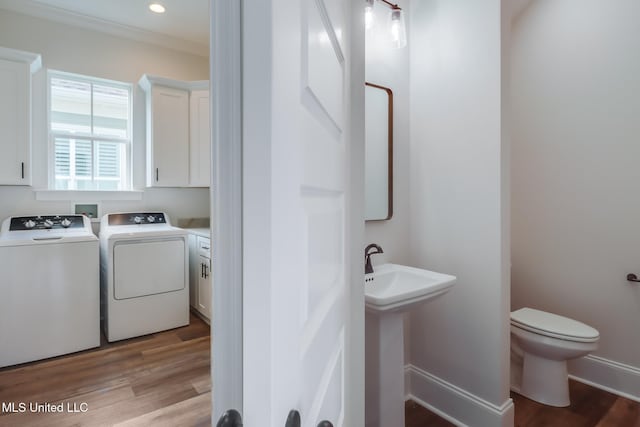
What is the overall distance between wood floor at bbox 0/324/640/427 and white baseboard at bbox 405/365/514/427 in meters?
0.06

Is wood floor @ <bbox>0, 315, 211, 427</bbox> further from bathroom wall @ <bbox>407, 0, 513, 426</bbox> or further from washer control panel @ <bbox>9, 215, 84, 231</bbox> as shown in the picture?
bathroom wall @ <bbox>407, 0, 513, 426</bbox>

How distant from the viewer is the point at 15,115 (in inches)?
103

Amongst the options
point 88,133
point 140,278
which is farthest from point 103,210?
point 140,278

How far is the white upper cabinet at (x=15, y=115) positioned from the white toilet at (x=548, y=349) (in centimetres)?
382

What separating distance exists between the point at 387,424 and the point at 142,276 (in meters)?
2.35

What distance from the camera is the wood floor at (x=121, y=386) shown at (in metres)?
1.82

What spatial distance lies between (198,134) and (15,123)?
4.74 feet

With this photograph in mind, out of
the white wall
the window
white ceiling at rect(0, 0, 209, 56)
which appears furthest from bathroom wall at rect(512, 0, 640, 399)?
the window

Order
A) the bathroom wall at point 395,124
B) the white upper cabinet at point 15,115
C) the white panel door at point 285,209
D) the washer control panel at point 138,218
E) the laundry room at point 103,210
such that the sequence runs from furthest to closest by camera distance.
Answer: the washer control panel at point 138,218
the white upper cabinet at point 15,115
the laundry room at point 103,210
the bathroom wall at point 395,124
the white panel door at point 285,209

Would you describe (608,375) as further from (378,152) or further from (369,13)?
(369,13)

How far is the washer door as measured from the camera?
277cm

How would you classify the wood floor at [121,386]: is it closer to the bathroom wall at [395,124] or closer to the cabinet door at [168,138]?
the bathroom wall at [395,124]

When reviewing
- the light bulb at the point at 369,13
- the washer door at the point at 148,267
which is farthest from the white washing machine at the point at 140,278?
the light bulb at the point at 369,13

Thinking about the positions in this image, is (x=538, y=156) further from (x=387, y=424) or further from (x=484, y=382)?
(x=387, y=424)
